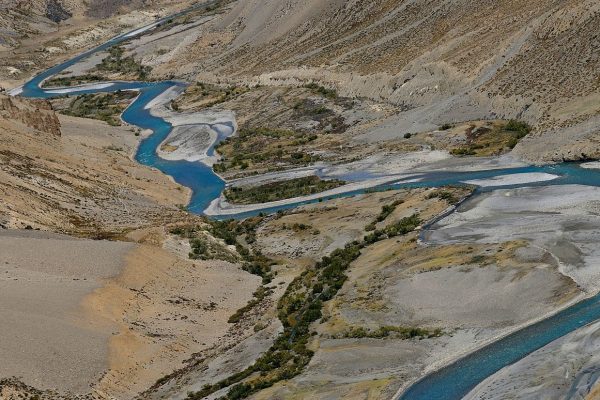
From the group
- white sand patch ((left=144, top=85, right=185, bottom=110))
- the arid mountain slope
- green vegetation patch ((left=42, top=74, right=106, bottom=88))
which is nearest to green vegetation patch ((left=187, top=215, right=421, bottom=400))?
the arid mountain slope

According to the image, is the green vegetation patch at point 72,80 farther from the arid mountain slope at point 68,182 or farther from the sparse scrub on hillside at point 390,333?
the sparse scrub on hillside at point 390,333

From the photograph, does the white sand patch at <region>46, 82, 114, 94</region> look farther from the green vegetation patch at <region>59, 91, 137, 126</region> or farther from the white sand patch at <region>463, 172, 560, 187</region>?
the white sand patch at <region>463, 172, 560, 187</region>

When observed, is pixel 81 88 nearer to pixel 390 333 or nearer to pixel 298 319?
pixel 298 319

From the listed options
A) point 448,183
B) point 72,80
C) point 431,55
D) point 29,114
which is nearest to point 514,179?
point 448,183

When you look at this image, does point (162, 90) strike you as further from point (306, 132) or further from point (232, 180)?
point (232, 180)

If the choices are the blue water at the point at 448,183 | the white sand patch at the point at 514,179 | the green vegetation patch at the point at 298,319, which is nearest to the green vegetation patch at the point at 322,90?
the blue water at the point at 448,183

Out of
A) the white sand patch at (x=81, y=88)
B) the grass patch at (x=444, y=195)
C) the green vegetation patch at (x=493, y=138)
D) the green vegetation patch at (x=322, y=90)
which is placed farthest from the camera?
the white sand patch at (x=81, y=88)

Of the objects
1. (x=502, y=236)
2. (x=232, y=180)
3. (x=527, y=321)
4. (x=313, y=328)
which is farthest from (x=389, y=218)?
(x=232, y=180)
